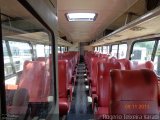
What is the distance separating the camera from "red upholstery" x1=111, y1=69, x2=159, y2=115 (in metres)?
1.97

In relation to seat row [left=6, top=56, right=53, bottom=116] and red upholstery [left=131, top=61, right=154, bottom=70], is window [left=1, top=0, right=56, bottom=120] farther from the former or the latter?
red upholstery [left=131, top=61, right=154, bottom=70]

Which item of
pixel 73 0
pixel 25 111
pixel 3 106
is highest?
pixel 73 0

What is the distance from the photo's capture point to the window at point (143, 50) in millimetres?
5164

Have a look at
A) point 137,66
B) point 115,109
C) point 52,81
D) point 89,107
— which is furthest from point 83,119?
point 52,81

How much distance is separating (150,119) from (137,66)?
2.09 m

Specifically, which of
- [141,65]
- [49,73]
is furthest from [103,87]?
[49,73]

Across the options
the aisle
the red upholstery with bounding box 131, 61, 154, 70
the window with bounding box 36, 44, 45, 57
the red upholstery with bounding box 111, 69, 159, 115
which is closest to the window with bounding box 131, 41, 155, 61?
the red upholstery with bounding box 131, 61, 154, 70

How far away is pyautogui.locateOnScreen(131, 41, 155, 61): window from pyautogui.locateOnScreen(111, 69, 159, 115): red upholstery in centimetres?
322

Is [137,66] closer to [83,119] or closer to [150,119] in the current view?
[83,119]

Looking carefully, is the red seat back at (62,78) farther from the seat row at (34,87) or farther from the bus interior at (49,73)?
the seat row at (34,87)

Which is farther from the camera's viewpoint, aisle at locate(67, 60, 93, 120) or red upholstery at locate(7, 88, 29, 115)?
aisle at locate(67, 60, 93, 120)

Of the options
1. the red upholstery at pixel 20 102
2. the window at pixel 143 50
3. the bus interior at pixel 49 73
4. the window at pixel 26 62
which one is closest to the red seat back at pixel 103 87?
the bus interior at pixel 49 73

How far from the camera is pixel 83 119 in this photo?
4.02m

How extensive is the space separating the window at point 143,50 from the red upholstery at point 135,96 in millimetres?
3219
